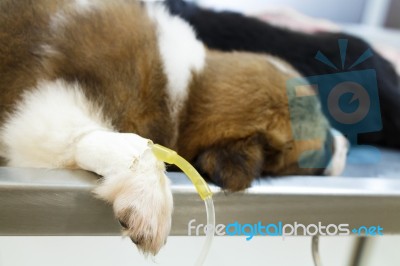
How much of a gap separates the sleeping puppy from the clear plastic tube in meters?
0.03

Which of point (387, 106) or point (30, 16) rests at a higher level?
point (30, 16)

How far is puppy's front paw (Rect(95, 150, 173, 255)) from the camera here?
775 mm

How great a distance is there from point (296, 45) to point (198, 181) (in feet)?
3.12

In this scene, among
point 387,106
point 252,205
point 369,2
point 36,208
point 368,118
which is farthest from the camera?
point 369,2

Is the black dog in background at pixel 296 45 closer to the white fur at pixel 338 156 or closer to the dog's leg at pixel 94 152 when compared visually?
the white fur at pixel 338 156

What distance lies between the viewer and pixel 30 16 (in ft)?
→ 3.19

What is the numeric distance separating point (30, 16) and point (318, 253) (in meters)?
0.82

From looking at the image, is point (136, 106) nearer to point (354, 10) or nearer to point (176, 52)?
point (176, 52)

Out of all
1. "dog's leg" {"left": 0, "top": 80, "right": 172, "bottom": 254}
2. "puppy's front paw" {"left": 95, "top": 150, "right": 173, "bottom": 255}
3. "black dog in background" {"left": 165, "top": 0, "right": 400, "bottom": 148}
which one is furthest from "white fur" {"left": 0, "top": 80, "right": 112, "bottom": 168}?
"black dog in background" {"left": 165, "top": 0, "right": 400, "bottom": 148}

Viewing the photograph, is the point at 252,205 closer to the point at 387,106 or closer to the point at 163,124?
the point at 163,124

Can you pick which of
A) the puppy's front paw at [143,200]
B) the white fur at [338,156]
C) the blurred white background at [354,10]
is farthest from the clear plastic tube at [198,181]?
the blurred white background at [354,10]

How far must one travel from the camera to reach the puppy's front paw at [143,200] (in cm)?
78

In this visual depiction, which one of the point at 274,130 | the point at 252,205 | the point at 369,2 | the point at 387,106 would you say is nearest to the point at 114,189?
the point at 252,205

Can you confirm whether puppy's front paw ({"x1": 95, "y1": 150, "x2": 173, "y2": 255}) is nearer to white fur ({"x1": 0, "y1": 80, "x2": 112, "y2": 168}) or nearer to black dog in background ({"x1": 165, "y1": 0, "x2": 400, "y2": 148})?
white fur ({"x1": 0, "y1": 80, "x2": 112, "y2": 168})
